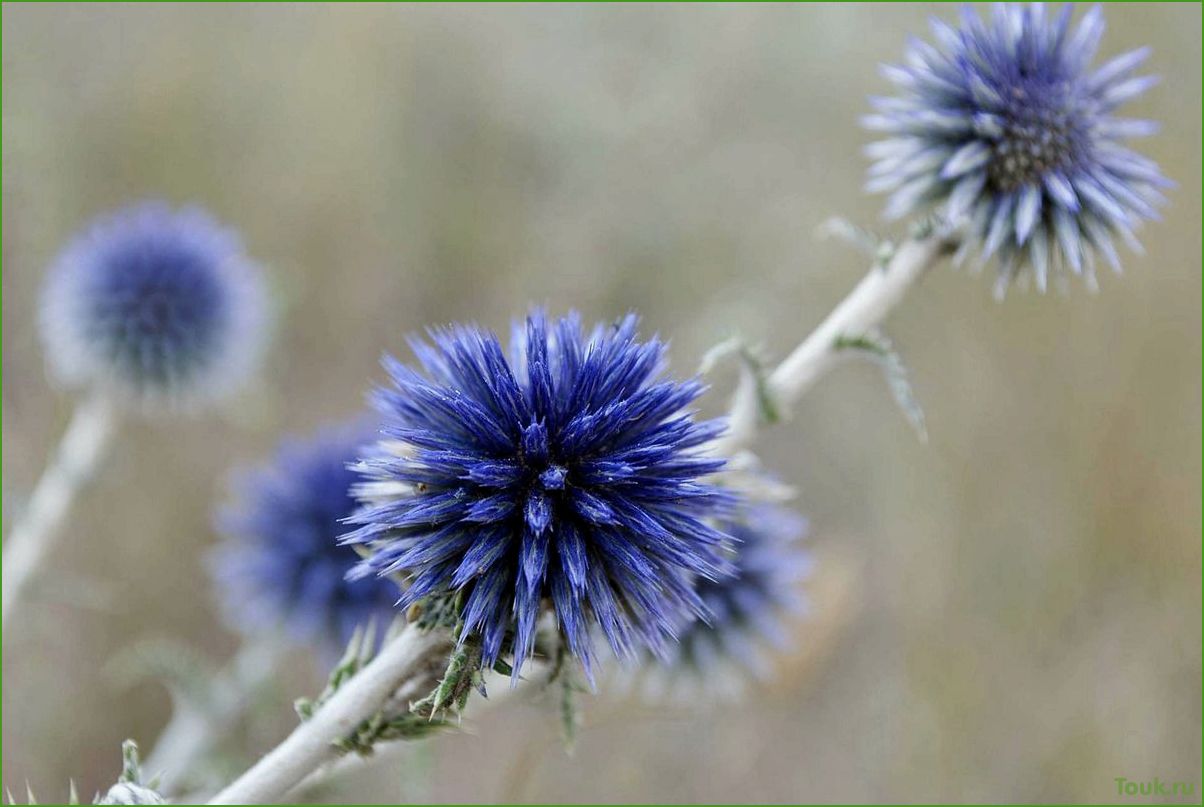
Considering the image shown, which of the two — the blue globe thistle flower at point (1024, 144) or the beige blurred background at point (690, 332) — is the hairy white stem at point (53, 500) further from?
the blue globe thistle flower at point (1024, 144)

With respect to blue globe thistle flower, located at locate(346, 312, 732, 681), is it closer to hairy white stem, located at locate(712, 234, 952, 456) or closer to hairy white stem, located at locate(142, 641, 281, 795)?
hairy white stem, located at locate(712, 234, 952, 456)

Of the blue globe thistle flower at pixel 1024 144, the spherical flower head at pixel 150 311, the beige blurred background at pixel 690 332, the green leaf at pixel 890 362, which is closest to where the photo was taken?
the green leaf at pixel 890 362

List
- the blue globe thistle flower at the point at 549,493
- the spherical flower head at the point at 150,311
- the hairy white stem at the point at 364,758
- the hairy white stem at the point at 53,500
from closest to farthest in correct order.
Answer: the blue globe thistle flower at the point at 549,493
the hairy white stem at the point at 364,758
the hairy white stem at the point at 53,500
the spherical flower head at the point at 150,311

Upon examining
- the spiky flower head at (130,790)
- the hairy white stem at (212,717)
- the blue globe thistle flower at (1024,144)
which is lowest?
the spiky flower head at (130,790)

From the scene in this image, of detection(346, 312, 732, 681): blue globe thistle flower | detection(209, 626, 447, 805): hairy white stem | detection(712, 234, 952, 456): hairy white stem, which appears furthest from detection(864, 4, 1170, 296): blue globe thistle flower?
detection(209, 626, 447, 805): hairy white stem

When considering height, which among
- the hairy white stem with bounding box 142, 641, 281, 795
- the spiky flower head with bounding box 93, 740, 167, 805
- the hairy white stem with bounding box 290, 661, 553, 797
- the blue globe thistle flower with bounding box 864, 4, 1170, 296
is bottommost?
the spiky flower head with bounding box 93, 740, 167, 805

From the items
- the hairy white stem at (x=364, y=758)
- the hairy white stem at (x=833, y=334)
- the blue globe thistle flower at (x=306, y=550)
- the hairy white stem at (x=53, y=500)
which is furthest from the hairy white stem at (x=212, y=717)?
the hairy white stem at (x=833, y=334)

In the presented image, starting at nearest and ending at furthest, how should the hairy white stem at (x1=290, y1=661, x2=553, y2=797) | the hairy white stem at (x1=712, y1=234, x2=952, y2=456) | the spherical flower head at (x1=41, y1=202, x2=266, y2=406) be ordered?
1. the hairy white stem at (x1=290, y1=661, x2=553, y2=797)
2. the hairy white stem at (x1=712, y1=234, x2=952, y2=456)
3. the spherical flower head at (x1=41, y1=202, x2=266, y2=406)
